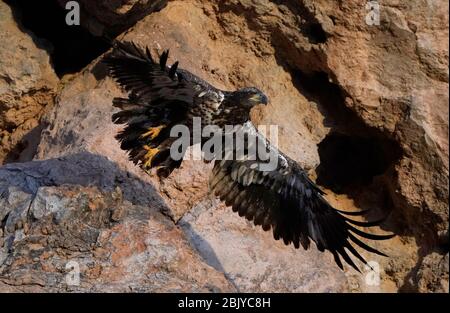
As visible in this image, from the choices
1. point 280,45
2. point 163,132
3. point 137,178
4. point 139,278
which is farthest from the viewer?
point 280,45

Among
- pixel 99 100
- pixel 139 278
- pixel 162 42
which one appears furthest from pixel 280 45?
pixel 139 278

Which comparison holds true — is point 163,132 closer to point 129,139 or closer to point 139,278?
point 129,139

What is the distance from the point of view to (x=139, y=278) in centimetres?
532

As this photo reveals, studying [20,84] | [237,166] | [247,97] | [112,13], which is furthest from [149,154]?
[20,84]

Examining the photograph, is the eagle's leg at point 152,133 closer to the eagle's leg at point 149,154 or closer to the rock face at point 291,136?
the eagle's leg at point 149,154

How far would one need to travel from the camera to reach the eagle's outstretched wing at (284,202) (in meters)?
5.65

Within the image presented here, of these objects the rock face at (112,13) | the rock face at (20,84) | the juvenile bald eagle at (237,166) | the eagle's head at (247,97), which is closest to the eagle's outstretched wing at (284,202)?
the juvenile bald eagle at (237,166)

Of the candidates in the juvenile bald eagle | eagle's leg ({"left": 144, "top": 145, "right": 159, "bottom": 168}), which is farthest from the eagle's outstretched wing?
eagle's leg ({"left": 144, "top": 145, "right": 159, "bottom": 168})

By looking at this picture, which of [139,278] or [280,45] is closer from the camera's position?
[139,278]

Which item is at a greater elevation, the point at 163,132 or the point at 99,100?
the point at 163,132

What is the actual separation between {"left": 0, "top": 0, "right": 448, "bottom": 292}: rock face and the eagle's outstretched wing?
43cm

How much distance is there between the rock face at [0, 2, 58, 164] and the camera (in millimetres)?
6844

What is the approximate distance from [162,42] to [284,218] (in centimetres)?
196

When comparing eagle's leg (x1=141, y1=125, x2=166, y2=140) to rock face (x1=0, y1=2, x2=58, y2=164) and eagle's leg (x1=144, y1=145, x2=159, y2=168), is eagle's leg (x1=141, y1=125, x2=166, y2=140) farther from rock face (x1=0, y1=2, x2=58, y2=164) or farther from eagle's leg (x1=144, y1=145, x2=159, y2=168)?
rock face (x1=0, y1=2, x2=58, y2=164)
